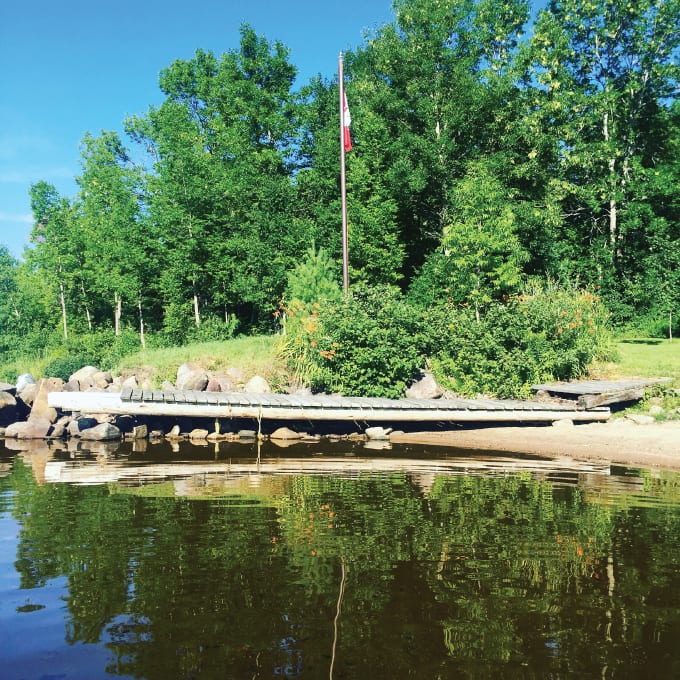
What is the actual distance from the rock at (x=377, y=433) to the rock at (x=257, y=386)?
321 centimetres

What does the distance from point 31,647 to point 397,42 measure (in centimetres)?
2970

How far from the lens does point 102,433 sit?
13.4 m

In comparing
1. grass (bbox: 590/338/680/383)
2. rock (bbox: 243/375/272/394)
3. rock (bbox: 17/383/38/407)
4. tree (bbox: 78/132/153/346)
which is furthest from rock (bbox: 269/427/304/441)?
tree (bbox: 78/132/153/346)

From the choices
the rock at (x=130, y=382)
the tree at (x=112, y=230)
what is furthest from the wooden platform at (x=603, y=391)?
the tree at (x=112, y=230)

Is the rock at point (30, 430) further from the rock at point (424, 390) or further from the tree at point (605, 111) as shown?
the tree at point (605, 111)

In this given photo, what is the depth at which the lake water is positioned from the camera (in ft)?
12.1

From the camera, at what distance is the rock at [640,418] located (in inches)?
476

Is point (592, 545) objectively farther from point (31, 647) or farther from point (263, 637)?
point (31, 647)

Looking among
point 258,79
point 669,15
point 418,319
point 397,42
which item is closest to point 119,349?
point 418,319

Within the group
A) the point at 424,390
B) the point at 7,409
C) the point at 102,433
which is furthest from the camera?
the point at 7,409

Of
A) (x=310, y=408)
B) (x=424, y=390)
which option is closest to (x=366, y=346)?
(x=424, y=390)

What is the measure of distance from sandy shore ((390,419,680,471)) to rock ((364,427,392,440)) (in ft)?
0.58

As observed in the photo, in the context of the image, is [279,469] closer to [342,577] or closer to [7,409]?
[342,577]

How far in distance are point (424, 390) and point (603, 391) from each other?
3.84m
